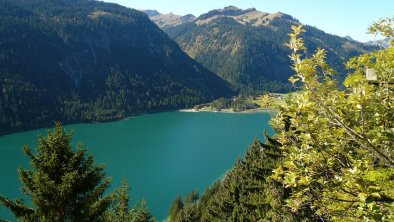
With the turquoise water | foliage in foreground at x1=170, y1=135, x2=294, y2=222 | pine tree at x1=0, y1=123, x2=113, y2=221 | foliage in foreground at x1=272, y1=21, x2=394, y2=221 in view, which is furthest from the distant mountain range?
the turquoise water

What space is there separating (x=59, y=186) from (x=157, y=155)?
118323 mm

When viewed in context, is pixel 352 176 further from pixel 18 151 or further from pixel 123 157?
pixel 18 151

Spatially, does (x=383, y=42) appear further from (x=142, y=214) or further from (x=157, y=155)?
(x=157, y=155)

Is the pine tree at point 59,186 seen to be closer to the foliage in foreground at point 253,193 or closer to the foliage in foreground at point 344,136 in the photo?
the foliage in foreground at point 344,136

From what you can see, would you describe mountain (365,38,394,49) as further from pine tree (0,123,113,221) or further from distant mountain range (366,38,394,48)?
pine tree (0,123,113,221)

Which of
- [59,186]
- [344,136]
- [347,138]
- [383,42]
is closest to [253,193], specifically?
[59,186]

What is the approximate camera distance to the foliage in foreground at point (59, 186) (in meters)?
14.3

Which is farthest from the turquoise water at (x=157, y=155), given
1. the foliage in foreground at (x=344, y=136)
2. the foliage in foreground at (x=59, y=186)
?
the foliage in foreground at (x=344, y=136)

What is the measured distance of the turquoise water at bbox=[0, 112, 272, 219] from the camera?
92.0 metres

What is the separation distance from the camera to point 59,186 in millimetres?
14281

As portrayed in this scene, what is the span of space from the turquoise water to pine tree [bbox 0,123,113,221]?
59290 mm

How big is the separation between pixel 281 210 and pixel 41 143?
1541cm

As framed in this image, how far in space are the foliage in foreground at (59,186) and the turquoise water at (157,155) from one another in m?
59.3

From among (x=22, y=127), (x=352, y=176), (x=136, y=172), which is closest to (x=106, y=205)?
(x=352, y=176)
